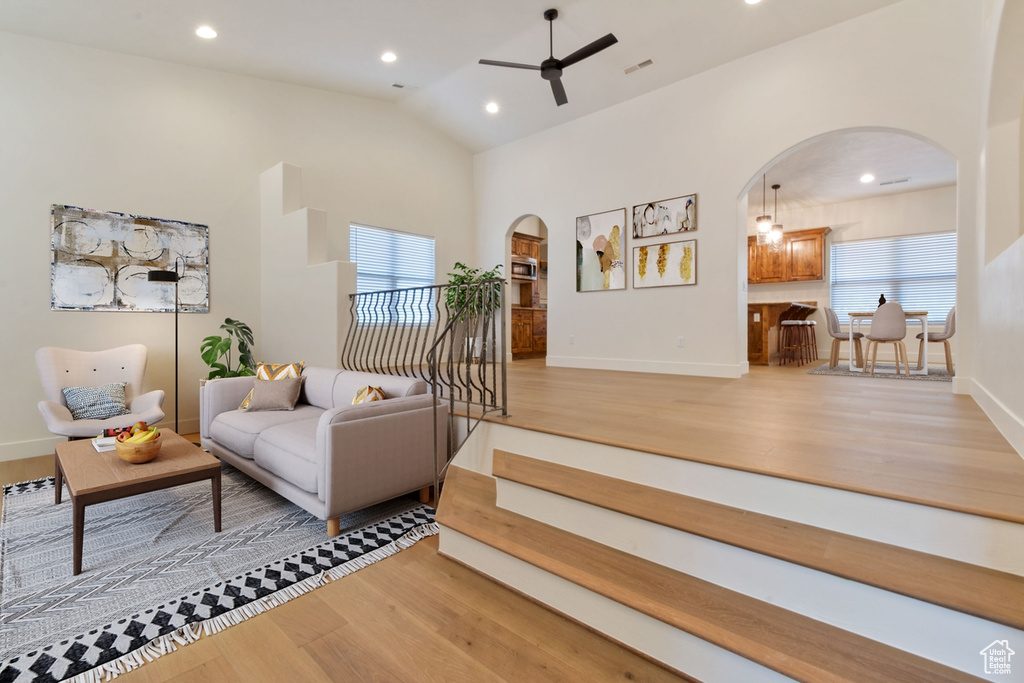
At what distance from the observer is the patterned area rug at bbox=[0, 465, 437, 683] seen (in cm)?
182

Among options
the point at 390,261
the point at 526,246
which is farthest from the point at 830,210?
the point at 390,261

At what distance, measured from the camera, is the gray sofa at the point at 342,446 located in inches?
107

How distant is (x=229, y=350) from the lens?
5.46 m

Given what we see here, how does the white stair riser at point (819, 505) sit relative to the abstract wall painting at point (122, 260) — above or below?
below

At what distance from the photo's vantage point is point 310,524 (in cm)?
289

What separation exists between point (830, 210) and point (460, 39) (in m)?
7.58

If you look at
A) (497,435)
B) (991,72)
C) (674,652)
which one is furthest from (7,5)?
(991,72)

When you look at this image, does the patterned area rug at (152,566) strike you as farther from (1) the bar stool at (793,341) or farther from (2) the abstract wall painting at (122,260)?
(1) the bar stool at (793,341)

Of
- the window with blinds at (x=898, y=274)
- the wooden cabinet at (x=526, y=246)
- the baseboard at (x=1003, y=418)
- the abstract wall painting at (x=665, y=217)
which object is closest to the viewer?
the baseboard at (x=1003, y=418)

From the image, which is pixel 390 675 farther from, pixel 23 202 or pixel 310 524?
pixel 23 202

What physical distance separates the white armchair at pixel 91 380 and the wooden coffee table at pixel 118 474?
0.81 m

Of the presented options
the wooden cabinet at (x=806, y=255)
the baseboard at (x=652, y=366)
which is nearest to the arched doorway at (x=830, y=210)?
the wooden cabinet at (x=806, y=255)

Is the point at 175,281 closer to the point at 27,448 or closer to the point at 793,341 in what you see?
the point at 27,448

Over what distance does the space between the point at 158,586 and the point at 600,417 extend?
2.47m
